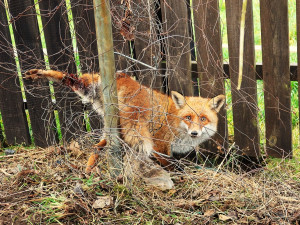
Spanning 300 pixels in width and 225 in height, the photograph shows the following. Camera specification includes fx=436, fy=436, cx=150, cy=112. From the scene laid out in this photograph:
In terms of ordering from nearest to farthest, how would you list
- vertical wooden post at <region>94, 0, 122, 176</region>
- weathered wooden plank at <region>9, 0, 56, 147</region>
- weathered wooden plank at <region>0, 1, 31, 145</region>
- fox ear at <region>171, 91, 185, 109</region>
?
1. vertical wooden post at <region>94, 0, 122, 176</region>
2. fox ear at <region>171, 91, 185, 109</region>
3. weathered wooden plank at <region>9, 0, 56, 147</region>
4. weathered wooden plank at <region>0, 1, 31, 145</region>

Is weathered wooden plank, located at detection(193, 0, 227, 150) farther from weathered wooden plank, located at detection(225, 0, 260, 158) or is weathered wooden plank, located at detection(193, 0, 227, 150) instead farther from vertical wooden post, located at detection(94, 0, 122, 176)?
vertical wooden post, located at detection(94, 0, 122, 176)

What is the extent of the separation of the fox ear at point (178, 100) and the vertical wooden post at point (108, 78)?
1.09 meters

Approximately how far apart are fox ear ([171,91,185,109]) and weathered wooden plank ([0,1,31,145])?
181 cm

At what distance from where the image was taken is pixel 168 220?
3.60 meters

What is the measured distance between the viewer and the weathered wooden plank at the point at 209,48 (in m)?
4.55

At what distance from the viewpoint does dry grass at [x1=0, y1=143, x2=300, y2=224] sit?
362 cm

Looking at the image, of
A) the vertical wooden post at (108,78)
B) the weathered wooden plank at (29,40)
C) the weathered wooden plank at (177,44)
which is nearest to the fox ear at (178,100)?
the weathered wooden plank at (177,44)

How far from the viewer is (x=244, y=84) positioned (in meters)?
4.73

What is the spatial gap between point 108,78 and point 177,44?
1366 millimetres

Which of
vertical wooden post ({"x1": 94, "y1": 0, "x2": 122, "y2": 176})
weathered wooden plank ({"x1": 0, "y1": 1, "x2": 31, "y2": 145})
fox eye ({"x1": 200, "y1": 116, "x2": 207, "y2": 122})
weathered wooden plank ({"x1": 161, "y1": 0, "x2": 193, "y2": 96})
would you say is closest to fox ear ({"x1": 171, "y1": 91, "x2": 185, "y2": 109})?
weathered wooden plank ({"x1": 161, "y1": 0, "x2": 193, "y2": 96})

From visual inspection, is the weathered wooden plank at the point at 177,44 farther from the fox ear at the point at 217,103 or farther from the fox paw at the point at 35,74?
the fox paw at the point at 35,74

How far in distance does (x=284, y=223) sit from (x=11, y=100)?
3.55 metres

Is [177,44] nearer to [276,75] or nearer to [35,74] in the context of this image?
[276,75]

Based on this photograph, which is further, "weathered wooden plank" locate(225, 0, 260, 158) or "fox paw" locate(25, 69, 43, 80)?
"weathered wooden plank" locate(225, 0, 260, 158)
